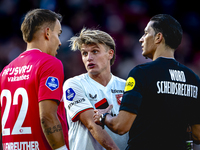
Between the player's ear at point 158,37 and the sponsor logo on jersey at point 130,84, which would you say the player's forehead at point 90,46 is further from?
the sponsor logo on jersey at point 130,84

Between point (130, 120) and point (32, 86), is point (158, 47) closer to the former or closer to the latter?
point (130, 120)

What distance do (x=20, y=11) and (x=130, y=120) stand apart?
25.1 feet

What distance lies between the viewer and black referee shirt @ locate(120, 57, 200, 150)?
219 cm

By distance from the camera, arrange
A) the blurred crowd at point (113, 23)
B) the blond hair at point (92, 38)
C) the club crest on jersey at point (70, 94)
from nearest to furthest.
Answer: the club crest on jersey at point (70, 94) → the blond hair at point (92, 38) → the blurred crowd at point (113, 23)

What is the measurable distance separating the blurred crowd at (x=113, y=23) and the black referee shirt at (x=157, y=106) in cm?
580

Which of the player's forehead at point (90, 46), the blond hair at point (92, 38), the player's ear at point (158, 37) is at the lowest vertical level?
the player's ear at point (158, 37)

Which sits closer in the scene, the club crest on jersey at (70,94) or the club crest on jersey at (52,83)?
the club crest on jersey at (52,83)

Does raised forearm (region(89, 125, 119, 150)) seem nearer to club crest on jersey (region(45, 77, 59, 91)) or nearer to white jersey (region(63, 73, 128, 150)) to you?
white jersey (region(63, 73, 128, 150))

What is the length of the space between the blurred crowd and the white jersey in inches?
188

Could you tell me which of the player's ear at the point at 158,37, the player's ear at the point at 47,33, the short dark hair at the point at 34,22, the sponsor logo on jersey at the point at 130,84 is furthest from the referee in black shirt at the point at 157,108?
the short dark hair at the point at 34,22

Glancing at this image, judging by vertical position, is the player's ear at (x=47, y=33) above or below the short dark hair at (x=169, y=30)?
above

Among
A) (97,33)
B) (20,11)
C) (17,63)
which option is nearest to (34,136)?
(17,63)

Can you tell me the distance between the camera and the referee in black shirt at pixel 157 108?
2.19 m

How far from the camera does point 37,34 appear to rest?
2.82 meters
